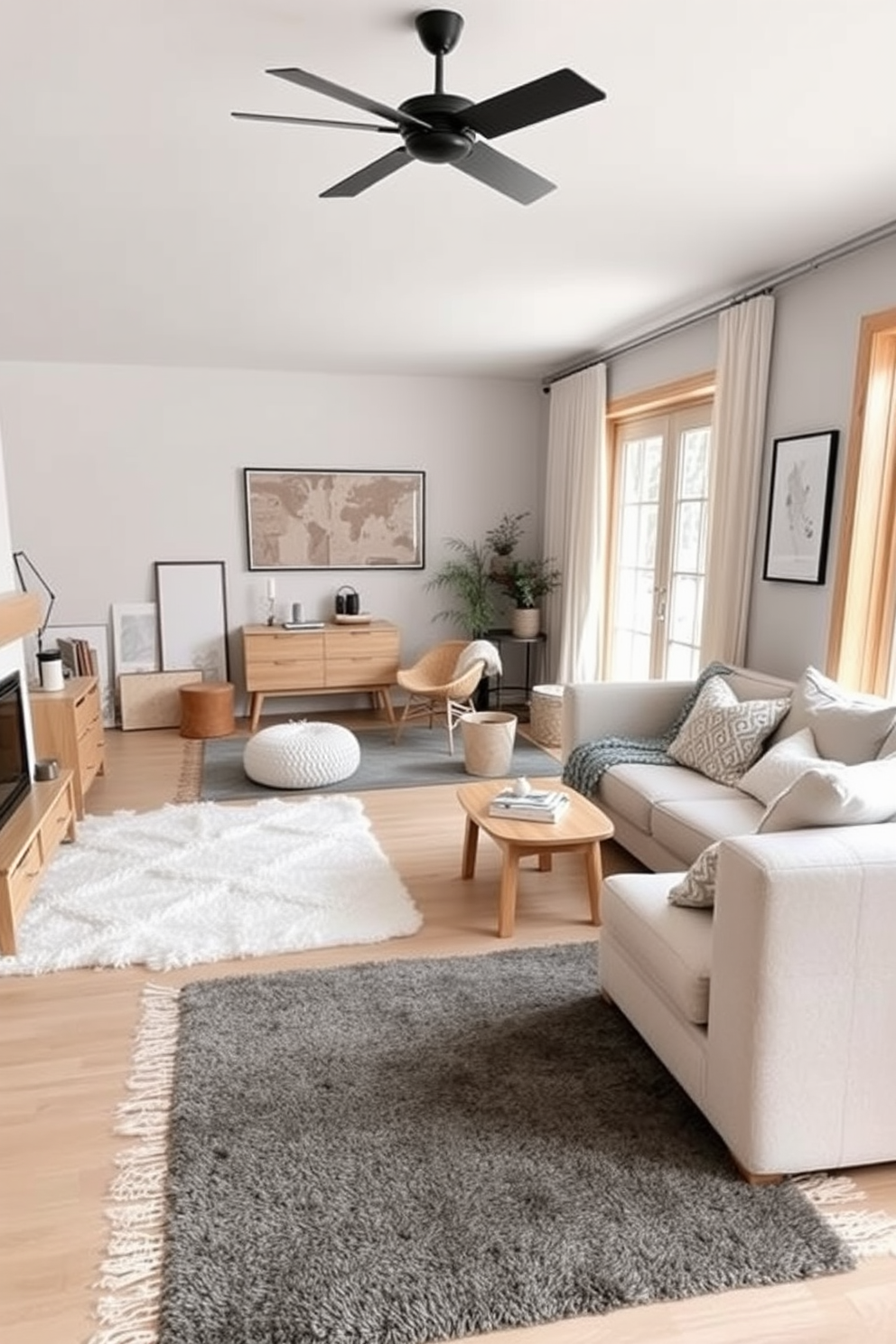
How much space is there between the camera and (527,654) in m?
6.69

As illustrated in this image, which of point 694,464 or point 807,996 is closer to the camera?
point 807,996

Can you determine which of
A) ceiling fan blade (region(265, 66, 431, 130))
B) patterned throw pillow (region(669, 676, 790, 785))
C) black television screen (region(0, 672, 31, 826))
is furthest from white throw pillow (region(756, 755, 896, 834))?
black television screen (region(0, 672, 31, 826))

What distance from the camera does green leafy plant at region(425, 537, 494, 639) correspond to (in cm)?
639

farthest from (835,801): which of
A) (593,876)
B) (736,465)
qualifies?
(736,465)

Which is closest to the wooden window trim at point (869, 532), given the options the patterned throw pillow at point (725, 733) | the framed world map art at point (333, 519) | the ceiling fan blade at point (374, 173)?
the patterned throw pillow at point (725, 733)

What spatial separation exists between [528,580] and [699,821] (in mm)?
3500

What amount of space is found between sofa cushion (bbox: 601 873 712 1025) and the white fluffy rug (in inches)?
35.9

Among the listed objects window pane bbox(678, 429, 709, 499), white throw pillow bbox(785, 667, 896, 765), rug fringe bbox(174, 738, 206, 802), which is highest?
window pane bbox(678, 429, 709, 499)

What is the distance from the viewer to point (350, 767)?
14.9 ft

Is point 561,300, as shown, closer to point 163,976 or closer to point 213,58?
point 213,58

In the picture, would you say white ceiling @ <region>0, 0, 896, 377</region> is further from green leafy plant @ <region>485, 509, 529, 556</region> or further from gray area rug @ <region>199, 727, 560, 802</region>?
gray area rug @ <region>199, 727, 560, 802</region>

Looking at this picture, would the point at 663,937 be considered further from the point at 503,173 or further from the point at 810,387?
the point at 810,387

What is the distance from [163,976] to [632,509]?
406cm

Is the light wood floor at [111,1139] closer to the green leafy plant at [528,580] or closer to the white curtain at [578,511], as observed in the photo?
the white curtain at [578,511]
